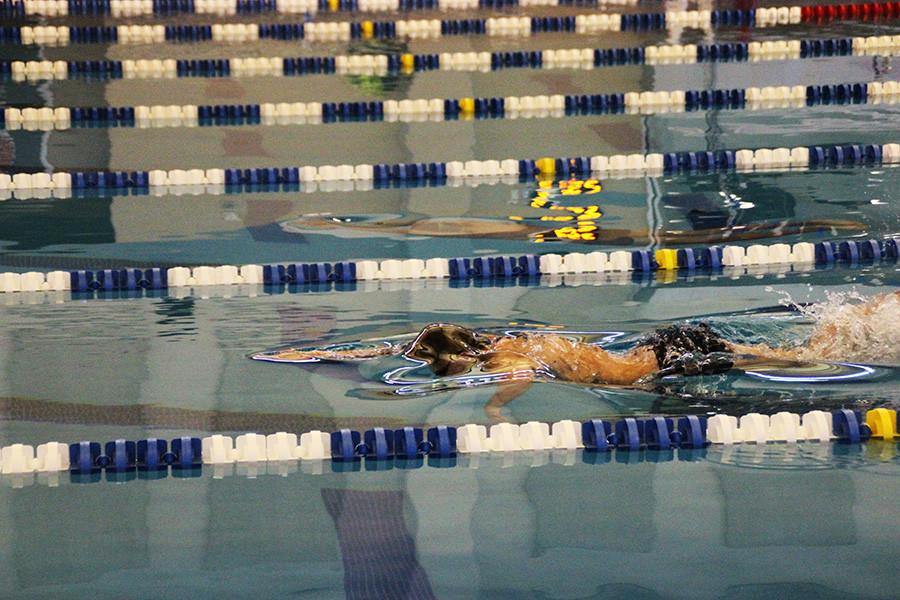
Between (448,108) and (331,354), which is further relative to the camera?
(448,108)

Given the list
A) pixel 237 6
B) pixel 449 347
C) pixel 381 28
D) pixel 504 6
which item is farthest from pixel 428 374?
pixel 237 6

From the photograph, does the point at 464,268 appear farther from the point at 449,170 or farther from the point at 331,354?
the point at 449,170

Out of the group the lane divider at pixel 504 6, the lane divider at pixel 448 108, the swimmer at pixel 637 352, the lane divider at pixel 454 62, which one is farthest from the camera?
the lane divider at pixel 504 6

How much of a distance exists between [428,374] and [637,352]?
665 mm

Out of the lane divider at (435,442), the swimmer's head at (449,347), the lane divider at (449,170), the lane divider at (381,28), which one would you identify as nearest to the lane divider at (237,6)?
the lane divider at (381,28)

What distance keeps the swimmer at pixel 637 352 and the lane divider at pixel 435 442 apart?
1.18 feet

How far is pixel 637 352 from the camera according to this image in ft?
14.7

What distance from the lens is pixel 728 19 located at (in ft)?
35.3

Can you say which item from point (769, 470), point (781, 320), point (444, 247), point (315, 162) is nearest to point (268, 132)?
point (315, 162)

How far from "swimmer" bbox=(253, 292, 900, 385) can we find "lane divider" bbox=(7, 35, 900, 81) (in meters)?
5.16

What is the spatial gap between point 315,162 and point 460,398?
349 cm

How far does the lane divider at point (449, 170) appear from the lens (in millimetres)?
7281

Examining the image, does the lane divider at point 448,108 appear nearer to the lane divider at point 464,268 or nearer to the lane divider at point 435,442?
the lane divider at point 464,268

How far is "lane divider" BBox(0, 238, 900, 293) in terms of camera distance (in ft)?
18.9
